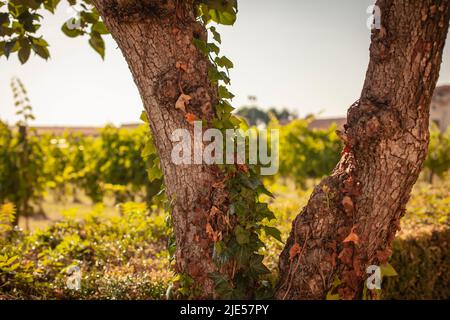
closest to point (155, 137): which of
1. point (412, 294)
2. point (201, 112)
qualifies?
point (201, 112)

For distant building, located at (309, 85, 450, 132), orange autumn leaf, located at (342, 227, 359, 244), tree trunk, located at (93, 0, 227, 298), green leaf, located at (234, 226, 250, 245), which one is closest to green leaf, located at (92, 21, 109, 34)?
tree trunk, located at (93, 0, 227, 298)

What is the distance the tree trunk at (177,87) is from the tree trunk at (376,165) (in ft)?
1.71

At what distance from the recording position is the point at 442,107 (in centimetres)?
3581

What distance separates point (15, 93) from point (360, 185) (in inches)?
303

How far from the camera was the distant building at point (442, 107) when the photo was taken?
35125 mm

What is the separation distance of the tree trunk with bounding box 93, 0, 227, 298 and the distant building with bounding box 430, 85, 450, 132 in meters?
36.5

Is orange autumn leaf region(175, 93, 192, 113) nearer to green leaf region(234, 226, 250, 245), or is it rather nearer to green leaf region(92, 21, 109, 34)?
green leaf region(234, 226, 250, 245)

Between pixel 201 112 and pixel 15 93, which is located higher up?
pixel 15 93

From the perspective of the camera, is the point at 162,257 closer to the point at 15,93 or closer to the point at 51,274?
the point at 51,274

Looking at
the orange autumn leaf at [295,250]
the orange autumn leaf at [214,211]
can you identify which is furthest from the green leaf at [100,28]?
the orange autumn leaf at [295,250]

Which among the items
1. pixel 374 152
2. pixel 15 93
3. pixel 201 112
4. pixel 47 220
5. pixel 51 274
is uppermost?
pixel 15 93

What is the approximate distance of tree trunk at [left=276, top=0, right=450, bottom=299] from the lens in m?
2.24

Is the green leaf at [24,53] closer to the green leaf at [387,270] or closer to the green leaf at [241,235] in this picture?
the green leaf at [241,235]
